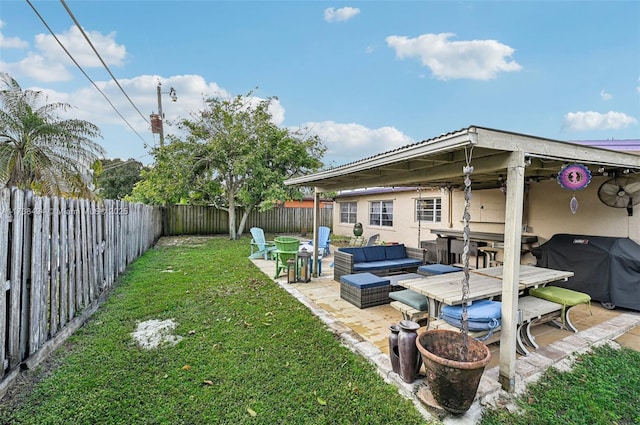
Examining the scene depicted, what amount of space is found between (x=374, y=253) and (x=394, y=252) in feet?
1.66

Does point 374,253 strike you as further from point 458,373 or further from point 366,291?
point 458,373

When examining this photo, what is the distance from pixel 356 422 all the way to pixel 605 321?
4.25 metres

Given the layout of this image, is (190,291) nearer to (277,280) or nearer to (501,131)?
(277,280)

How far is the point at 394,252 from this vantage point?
6.59 metres

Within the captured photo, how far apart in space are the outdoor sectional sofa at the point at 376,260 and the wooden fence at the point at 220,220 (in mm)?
10587

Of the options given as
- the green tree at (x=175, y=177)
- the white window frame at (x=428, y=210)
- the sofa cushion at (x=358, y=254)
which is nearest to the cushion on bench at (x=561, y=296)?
the sofa cushion at (x=358, y=254)

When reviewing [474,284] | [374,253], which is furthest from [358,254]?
[474,284]

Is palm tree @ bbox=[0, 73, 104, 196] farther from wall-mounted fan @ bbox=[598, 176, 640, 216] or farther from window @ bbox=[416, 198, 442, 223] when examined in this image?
wall-mounted fan @ bbox=[598, 176, 640, 216]

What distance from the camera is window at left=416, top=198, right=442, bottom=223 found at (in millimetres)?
9133

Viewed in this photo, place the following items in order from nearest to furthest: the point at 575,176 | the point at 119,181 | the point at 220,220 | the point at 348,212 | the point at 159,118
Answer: the point at 575,176 → the point at 159,118 → the point at 348,212 → the point at 220,220 → the point at 119,181

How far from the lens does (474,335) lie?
9.46 ft

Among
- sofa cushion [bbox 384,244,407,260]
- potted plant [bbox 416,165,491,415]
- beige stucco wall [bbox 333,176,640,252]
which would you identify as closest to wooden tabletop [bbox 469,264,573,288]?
potted plant [bbox 416,165,491,415]

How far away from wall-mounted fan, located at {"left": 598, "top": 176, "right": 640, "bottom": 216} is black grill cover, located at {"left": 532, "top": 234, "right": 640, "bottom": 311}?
0.60 metres

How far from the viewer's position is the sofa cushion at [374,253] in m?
6.36
